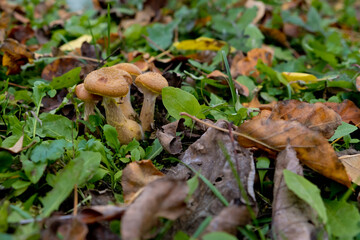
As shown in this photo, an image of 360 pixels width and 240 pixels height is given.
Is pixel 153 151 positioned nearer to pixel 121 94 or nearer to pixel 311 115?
pixel 121 94

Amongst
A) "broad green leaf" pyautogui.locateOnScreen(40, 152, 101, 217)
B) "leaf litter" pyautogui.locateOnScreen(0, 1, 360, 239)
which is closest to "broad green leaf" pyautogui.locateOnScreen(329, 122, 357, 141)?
"leaf litter" pyautogui.locateOnScreen(0, 1, 360, 239)

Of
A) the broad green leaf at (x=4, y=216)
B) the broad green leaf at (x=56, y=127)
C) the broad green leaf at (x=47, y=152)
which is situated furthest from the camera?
the broad green leaf at (x=56, y=127)

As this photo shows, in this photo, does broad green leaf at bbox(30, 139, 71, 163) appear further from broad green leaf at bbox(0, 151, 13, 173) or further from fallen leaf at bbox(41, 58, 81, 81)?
fallen leaf at bbox(41, 58, 81, 81)

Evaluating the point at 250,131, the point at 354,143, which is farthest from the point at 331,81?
the point at 250,131

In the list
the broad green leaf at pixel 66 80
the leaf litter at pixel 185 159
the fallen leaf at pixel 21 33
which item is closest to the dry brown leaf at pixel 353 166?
the leaf litter at pixel 185 159

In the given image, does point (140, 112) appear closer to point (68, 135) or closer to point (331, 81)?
A: point (68, 135)

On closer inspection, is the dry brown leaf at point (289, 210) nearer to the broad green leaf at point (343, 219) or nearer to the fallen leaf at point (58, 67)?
the broad green leaf at point (343, 219)
